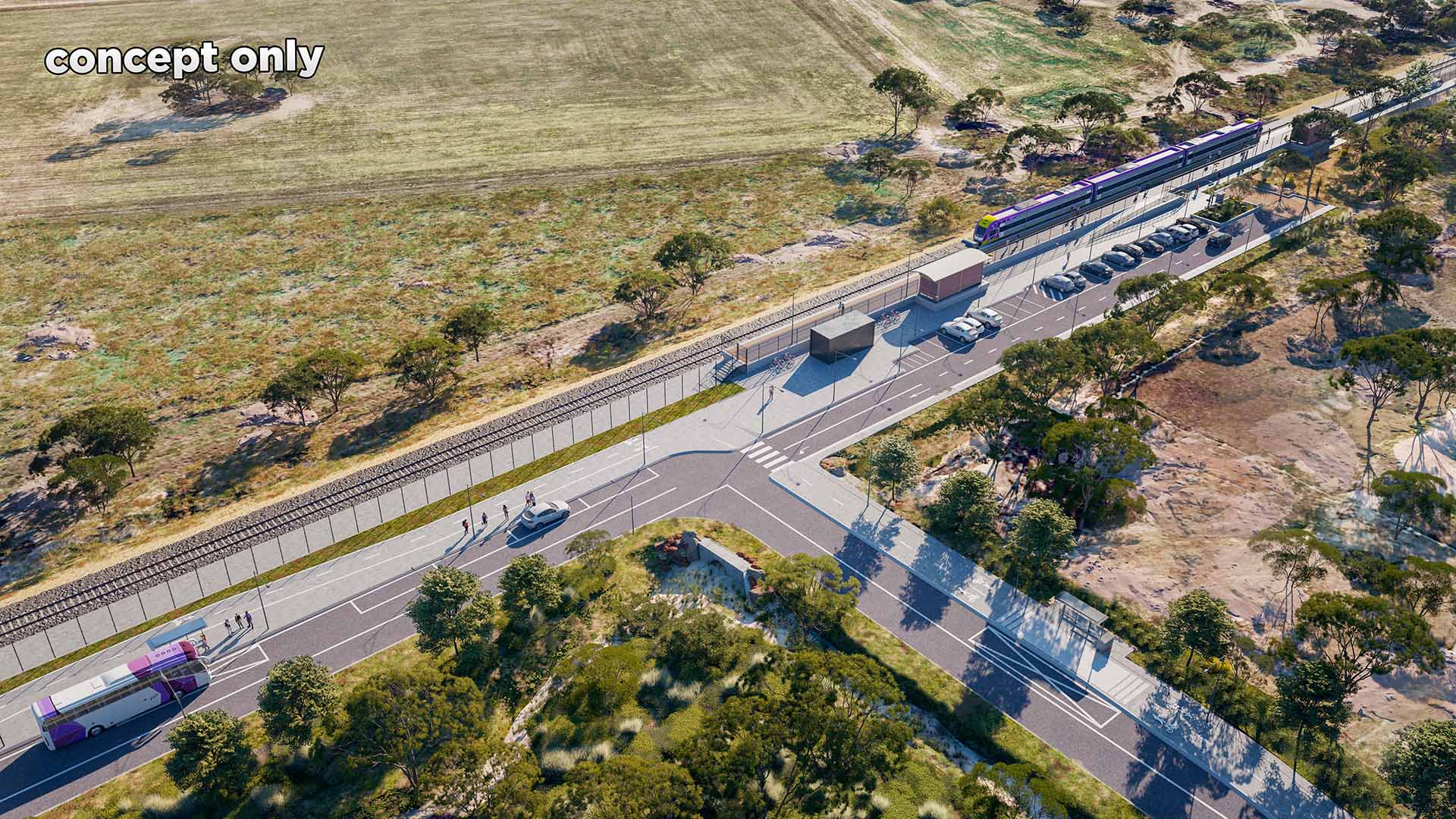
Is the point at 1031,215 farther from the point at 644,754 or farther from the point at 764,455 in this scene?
the point at 644,754

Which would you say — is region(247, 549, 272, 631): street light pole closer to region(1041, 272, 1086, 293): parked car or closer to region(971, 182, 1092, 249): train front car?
region(971, 182, 1092, 249): train front car

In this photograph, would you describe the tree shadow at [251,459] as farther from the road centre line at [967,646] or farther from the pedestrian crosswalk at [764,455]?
the pedestrian crosswalk at [764,455]

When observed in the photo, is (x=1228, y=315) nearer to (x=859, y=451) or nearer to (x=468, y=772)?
(x=859, y=451)

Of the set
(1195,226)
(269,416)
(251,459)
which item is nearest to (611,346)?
(269,416)

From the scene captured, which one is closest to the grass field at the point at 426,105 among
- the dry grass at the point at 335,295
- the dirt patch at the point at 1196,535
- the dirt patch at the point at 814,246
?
the dry grass at the point at 335,295

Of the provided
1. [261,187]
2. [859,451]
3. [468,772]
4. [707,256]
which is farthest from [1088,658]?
[261,187]
